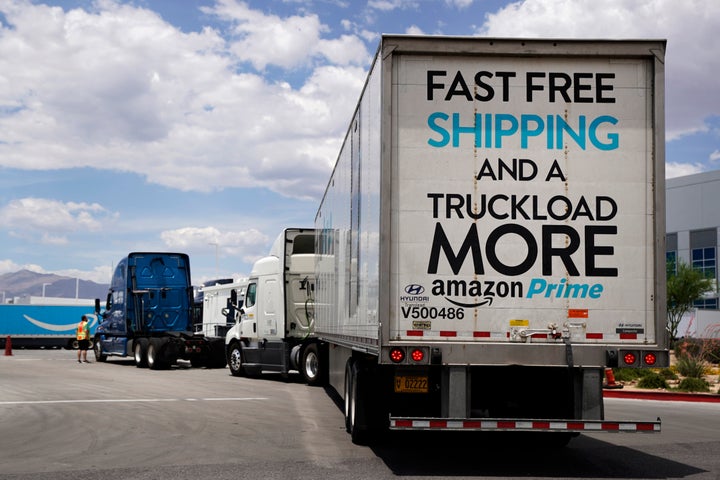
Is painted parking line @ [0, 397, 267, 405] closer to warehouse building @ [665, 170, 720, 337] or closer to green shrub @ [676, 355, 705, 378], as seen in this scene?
green shrub @ [676, 355, 705, 378]

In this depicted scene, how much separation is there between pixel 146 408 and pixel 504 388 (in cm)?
802

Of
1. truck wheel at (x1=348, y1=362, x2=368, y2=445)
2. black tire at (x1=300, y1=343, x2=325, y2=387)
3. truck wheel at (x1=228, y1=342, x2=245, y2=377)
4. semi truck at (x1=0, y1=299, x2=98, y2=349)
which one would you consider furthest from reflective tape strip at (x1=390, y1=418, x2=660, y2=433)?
semi truck at (x1=0, y1=299, x2=98, y2=349)

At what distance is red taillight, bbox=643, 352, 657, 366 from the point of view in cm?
867

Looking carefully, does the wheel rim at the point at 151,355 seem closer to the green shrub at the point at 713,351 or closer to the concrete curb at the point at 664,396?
the concrete curb at the point at 664,396

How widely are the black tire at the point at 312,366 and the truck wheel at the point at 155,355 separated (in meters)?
8.06

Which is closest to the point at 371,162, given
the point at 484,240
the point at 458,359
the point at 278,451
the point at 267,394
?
the point at 484,240

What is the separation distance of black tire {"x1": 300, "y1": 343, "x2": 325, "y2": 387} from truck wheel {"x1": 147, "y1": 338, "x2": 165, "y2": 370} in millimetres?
8063

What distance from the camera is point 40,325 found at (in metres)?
45.6

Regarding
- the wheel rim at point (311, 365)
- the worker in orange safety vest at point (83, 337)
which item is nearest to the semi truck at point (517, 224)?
the wheel rim at point (311, 365)

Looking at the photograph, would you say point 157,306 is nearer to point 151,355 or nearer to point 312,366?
point 151,355

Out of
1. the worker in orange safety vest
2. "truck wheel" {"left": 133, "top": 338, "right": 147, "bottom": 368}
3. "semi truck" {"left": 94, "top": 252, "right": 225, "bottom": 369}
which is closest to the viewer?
"truck wheel" {"left": 133, "top": 338, "right": 147, "bottom": 368}

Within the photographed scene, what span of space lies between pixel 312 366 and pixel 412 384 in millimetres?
11880

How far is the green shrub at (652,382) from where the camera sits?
62.0 ft

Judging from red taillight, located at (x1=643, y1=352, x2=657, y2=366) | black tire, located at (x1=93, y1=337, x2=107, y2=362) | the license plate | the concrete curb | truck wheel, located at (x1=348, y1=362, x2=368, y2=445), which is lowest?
black tire, located at (x1=93, y1=337, x2=107, y2=362)
